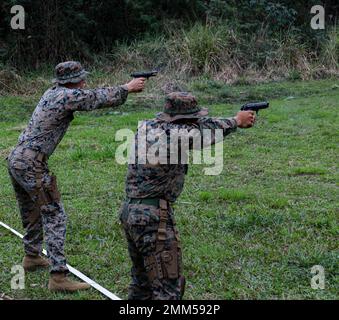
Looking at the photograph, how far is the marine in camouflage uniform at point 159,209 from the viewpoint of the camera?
4750 millimetres

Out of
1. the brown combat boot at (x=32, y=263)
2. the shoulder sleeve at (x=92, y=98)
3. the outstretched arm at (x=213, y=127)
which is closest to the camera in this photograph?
the outstretched arm at (x=213, y=127)

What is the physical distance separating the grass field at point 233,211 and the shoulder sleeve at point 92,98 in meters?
1.48

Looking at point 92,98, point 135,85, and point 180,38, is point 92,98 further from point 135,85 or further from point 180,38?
point 180,38

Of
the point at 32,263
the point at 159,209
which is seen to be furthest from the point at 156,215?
the point at 32,263

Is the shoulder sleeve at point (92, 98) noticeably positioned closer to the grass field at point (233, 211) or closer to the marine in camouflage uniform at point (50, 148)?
the marine in camouflage uniform at point (50, 148)

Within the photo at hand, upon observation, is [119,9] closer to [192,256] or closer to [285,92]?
[285,92]

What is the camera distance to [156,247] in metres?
4.75

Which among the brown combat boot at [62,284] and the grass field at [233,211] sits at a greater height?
the brown combat boot at [62,284]

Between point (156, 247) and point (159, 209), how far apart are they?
255 millimetres

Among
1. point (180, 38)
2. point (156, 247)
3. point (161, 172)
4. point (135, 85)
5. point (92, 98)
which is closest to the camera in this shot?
point (156, 247)

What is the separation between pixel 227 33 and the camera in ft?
63.1

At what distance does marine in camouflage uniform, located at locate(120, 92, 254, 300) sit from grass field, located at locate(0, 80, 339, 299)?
97 cm

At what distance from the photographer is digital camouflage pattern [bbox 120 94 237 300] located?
475 cm

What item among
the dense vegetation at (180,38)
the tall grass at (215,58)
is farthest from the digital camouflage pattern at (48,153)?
the dense vegetation at (180,38)
